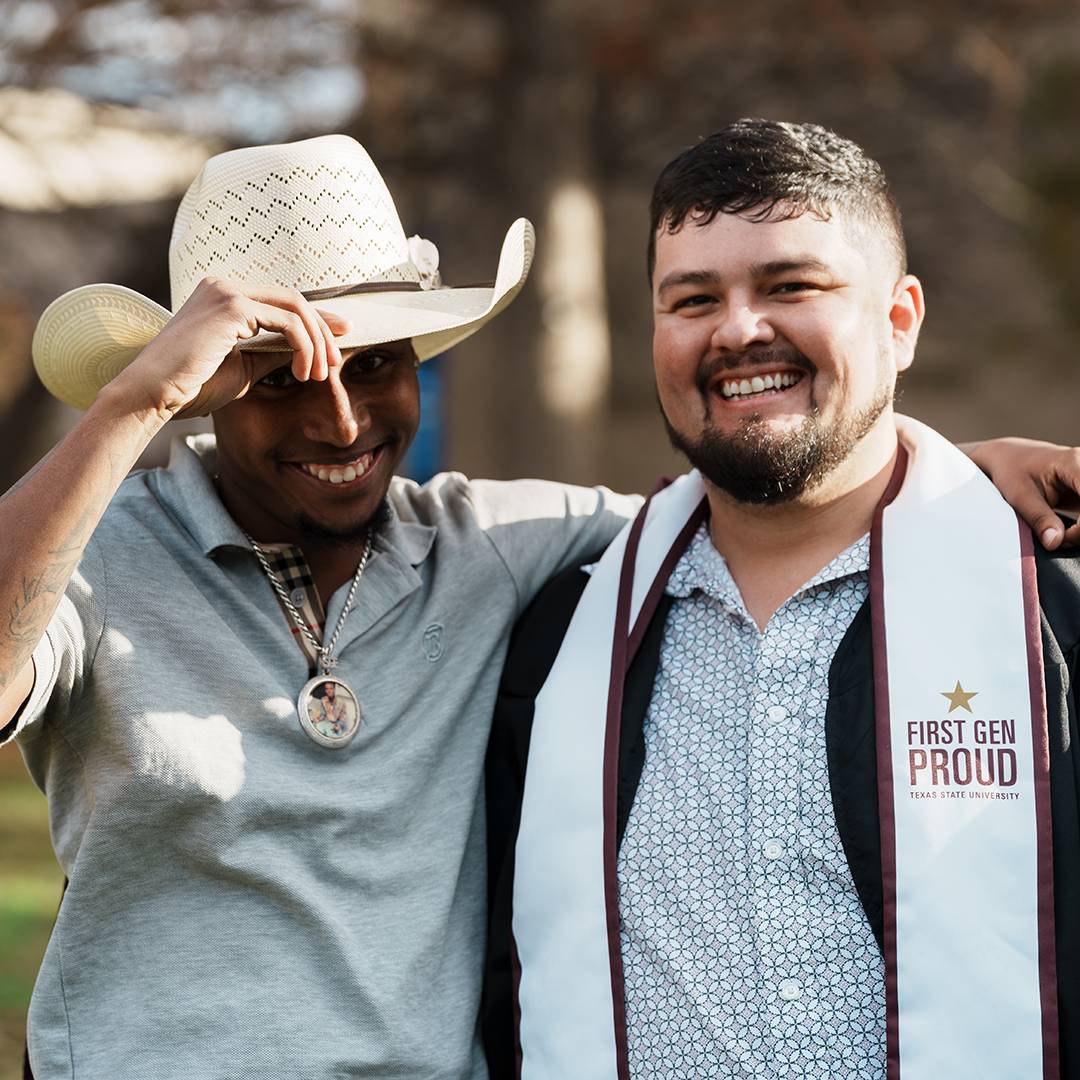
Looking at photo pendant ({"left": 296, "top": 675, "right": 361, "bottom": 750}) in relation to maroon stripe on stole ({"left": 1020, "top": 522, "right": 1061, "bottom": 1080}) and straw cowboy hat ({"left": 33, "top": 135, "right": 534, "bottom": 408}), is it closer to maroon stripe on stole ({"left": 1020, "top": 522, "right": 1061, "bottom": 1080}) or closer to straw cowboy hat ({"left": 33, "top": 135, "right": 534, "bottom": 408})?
straw cowboy hat ({"left": 33, "top": 135, "right": 534, "bottom": 408})

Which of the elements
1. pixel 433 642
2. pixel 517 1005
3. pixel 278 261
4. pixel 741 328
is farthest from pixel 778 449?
pixel 517 1005

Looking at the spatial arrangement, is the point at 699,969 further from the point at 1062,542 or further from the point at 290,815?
the point at 1062,542

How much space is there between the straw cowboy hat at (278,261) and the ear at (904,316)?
87cm

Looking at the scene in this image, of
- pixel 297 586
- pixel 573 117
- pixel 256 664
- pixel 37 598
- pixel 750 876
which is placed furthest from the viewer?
pixel 573 117

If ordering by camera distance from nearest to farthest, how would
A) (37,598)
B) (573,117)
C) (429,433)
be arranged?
1. (37,598)
2. (573,117)
3. (429,433)

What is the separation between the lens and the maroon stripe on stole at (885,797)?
2643 mm

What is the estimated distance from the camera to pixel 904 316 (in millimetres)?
3182

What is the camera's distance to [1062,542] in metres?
2.92

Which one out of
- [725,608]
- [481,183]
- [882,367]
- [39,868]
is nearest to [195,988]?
[725,608]

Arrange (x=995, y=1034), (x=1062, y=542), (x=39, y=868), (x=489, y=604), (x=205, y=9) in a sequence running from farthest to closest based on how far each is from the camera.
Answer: (x=205, y=9) < (x=39, y=868) < (x=489, y=604) < (x=1062, y=542) < (x=995, y=1034)

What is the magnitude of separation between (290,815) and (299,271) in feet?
3.75

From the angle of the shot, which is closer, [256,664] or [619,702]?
[256,664]

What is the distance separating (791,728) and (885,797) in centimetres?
22

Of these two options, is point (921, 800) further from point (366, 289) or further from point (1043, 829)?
point (366, 289)
